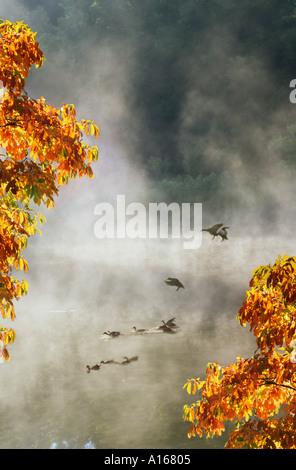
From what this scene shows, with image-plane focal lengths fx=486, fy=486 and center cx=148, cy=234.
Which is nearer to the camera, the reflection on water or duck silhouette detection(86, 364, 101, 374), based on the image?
the reflection on water

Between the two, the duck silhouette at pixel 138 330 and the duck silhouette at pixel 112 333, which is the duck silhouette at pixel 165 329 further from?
the duck silhouette at pixel 112 333

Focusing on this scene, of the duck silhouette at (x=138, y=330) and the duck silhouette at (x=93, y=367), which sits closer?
the duck silhouette at (x=93, y=367)

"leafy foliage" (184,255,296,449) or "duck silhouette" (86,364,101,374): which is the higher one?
"leafy foliage" (184,255,296,449)

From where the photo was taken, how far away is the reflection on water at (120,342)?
34.1ft

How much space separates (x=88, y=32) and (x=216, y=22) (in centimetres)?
1128

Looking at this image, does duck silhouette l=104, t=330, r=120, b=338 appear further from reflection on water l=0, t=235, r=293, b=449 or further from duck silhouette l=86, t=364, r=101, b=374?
duck silhouette l=86, t=364, r=101, b=374

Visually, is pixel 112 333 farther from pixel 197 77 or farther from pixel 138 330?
pixel 197 77

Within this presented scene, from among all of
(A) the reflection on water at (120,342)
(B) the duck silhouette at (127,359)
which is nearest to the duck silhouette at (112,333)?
(A) the reflection on water at (120,342)

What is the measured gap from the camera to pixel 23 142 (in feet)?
13.5

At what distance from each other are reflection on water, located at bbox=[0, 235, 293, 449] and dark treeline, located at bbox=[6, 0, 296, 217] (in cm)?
630

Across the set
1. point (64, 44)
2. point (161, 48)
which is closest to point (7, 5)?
point (64, 44)

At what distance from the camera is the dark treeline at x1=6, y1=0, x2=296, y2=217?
35.2 m

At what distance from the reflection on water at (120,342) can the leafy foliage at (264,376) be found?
5836mm

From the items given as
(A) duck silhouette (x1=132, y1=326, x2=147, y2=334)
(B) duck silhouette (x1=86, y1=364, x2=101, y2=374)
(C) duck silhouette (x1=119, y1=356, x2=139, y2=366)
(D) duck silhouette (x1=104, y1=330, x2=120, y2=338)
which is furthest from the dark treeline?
(B) duck silhouette (x1=86, y1=364, x2=101, y2=374)
